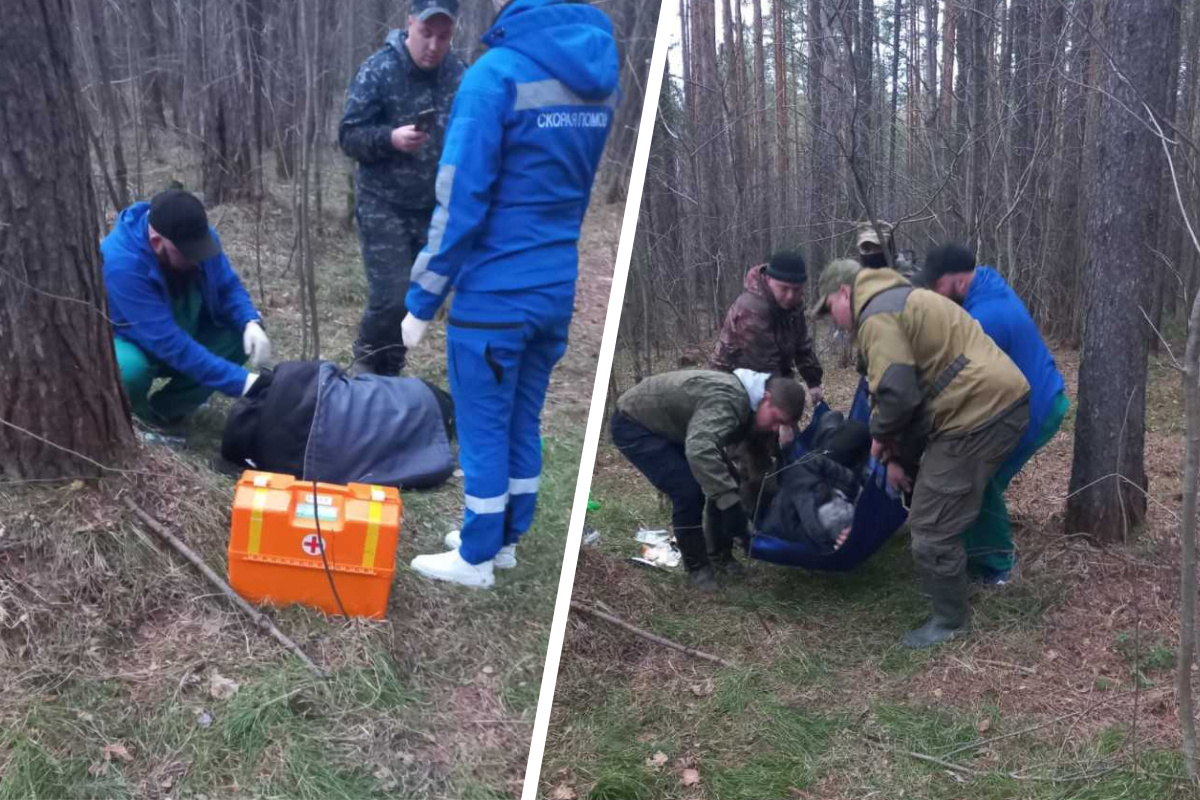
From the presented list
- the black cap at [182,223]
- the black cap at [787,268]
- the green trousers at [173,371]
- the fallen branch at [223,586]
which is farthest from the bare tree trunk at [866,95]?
the fallen branch at [223,586]

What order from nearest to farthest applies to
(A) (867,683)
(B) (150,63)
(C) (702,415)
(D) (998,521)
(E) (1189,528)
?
(E) (1189,528)
(A) (867,683)
(C) (702,415)
(D) (998,521)
(B) (150,63)

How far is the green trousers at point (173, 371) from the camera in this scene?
3.54 m

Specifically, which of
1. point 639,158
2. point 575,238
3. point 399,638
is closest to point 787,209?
point 575,238

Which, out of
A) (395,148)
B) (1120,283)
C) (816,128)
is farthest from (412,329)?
(1120,283)

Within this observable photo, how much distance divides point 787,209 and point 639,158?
7.83 ft

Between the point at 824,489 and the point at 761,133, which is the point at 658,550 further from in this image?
the point at 761,133

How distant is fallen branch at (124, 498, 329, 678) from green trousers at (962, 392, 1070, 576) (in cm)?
219

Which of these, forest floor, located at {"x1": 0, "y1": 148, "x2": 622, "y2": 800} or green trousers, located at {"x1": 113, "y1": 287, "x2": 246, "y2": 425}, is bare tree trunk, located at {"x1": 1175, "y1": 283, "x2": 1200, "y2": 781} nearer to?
forest floor, located at {"x1": 0, "y1": 148, "x2": 622, "y2": 800}

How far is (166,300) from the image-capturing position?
354 cm

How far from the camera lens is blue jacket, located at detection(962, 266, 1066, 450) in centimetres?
347

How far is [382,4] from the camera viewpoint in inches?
216

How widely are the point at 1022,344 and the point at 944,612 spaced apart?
93 cm

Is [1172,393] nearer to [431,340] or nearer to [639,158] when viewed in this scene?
[431,340]

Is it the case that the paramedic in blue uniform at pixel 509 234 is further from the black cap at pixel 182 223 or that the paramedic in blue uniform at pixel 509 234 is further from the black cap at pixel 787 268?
the black cap at pixel 182 223
